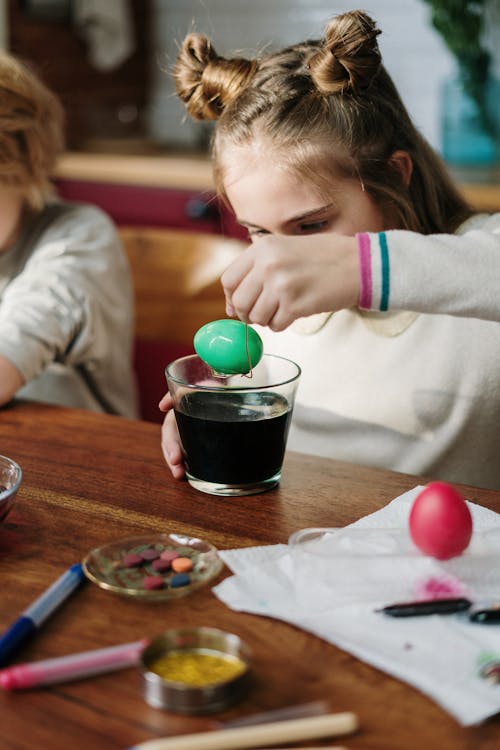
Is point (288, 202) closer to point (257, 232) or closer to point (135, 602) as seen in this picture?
point (257, 232)

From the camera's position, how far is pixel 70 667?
2.06ft

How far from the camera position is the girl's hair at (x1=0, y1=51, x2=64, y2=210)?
62.3 inches

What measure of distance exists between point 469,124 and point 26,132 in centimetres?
160

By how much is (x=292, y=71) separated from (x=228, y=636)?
32.5 inches

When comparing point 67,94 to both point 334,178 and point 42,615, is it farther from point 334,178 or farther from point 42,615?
point 42,615

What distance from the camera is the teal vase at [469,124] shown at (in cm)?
271

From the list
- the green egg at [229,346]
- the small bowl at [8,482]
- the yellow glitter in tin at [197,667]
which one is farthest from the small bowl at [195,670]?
the green egg at [229,346]

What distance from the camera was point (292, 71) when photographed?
121 cm

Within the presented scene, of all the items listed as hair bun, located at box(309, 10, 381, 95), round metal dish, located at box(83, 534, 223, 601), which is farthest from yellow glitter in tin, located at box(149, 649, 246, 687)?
hair bun, located at box(309, 10, 381, 95)

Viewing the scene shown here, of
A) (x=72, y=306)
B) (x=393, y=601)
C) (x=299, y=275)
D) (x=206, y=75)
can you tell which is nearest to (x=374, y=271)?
(x=299, y=275)

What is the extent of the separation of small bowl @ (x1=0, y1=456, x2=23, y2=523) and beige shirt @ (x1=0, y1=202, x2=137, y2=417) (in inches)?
19.5

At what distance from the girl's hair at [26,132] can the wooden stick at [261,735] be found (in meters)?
1.27

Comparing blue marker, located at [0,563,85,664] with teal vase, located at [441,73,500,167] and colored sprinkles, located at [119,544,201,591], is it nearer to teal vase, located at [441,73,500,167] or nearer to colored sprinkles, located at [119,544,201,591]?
colored sprinkles, located at [119,544,201,591]

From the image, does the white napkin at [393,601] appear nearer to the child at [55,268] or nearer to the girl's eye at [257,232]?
the girl's eye at [257,232]
